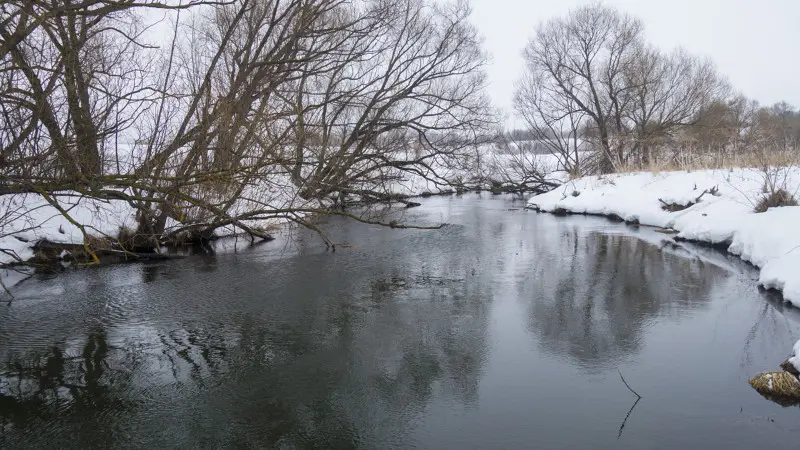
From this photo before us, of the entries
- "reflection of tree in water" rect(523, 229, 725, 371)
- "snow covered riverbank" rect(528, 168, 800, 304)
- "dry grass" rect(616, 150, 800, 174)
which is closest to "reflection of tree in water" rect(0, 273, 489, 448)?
"reflection of tree in water" rect(523, 229, 725, 371)

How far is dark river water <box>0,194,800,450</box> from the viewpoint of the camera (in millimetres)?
4348

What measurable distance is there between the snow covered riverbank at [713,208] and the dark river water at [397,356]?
59 centimetres

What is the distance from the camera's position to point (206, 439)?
13.9 feet

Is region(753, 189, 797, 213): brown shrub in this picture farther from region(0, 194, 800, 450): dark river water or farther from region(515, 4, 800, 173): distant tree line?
region(515, 4, 800, 173): distant tree line

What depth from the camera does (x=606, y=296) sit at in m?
8.07

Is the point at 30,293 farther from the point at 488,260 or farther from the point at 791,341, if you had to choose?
the point at 791,341

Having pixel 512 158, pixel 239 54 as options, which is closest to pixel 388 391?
pixel 239 54

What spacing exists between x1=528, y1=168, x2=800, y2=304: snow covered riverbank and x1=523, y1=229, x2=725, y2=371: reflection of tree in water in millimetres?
982

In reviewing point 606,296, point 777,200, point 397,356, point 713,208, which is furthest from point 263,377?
point 713,208

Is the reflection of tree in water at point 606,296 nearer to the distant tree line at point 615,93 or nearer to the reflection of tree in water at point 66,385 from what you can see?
the reflection of tree in water at point 66,385

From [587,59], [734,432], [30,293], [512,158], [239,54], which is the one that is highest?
[587,59]

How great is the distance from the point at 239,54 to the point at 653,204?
39.1 ft

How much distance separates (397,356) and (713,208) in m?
10.2

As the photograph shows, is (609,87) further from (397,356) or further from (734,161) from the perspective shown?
(397,356)
